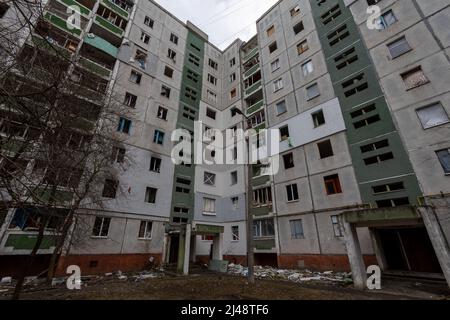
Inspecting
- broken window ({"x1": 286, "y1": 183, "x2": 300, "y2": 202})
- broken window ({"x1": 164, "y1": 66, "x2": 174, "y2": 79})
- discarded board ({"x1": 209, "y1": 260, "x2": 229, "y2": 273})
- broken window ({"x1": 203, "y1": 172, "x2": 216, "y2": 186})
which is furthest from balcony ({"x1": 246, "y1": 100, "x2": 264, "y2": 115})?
discarded board ({"x1": 209, "y1": 260, "x2": 229, "y2": 273})

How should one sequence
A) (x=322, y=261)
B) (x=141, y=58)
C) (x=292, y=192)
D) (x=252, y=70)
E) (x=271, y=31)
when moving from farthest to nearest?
(x=252, y=70) → (x=271, y=31) → (x=141, y=58) → (x=292, y=192) → (x=322, y=261)

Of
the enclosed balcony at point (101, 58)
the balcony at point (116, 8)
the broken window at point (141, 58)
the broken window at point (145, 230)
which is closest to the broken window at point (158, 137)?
the enclosed balcony at point (101, 58)

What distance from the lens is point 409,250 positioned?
45.1ft

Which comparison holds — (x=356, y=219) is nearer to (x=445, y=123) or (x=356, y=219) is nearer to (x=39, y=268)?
(x=445, y=123)

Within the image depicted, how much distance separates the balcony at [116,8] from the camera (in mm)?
22547

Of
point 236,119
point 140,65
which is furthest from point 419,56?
point 140,65

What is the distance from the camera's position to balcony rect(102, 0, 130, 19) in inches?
888

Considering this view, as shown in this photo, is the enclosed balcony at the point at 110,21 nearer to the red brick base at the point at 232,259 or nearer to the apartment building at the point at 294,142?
the apartment building at the point at 294,142

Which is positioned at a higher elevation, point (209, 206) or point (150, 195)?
point (150, 195)

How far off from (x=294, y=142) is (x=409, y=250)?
1136 centimetres

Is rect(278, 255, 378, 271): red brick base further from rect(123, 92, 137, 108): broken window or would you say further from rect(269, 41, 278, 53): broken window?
rect(269, 41, 278, 53): broken window

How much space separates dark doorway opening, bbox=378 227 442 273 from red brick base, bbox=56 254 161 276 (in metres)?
17.3

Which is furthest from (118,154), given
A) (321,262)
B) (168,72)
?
(321,262)

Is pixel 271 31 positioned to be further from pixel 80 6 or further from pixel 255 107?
pixel 80 6
